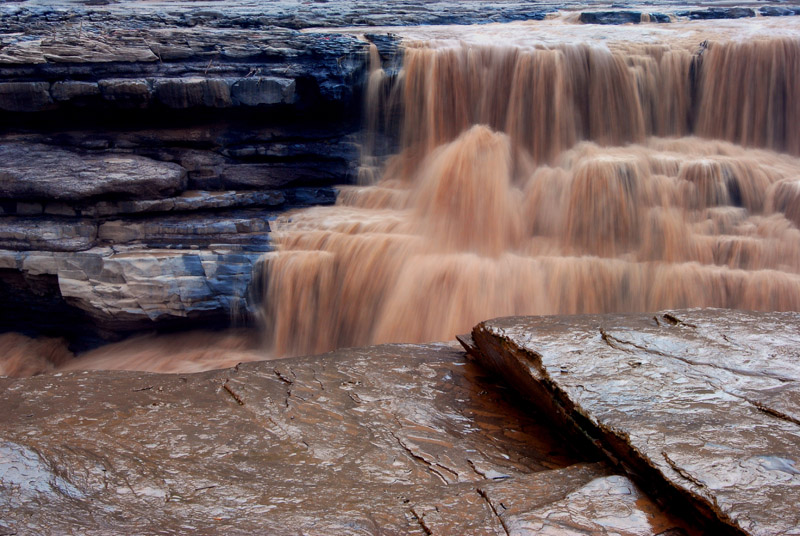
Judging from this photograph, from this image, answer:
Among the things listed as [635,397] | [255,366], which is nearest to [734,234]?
[635,397]

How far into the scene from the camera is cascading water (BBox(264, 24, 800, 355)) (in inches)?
213

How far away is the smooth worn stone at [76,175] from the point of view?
6125 millimetres

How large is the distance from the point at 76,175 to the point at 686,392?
5719 millimetres

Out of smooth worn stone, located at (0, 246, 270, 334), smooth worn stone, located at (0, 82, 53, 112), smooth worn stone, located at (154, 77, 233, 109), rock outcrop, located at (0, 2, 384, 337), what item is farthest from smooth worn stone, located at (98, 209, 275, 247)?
smooth worn stone, located at (0, 82, 53, 112)

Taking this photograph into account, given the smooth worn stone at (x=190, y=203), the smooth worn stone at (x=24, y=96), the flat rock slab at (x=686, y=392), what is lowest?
the flat rock slab at (x=686, y=392)

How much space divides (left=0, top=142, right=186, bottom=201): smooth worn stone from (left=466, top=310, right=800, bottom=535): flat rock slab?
3.89m

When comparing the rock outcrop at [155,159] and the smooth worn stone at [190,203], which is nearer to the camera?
the rock outcrop at [155,159]

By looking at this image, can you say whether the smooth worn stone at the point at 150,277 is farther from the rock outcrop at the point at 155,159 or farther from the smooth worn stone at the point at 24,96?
the smooth worn stone at the point at 24,96

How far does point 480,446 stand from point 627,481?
0.83 metres

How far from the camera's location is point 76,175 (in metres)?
6.18

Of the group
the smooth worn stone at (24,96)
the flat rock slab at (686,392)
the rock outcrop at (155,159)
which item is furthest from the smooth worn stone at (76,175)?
the flat rock slab at (686,392)

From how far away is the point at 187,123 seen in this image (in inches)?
265

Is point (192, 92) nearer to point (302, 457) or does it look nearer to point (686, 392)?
point (302, 457)

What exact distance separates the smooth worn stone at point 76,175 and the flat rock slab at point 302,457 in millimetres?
2530
